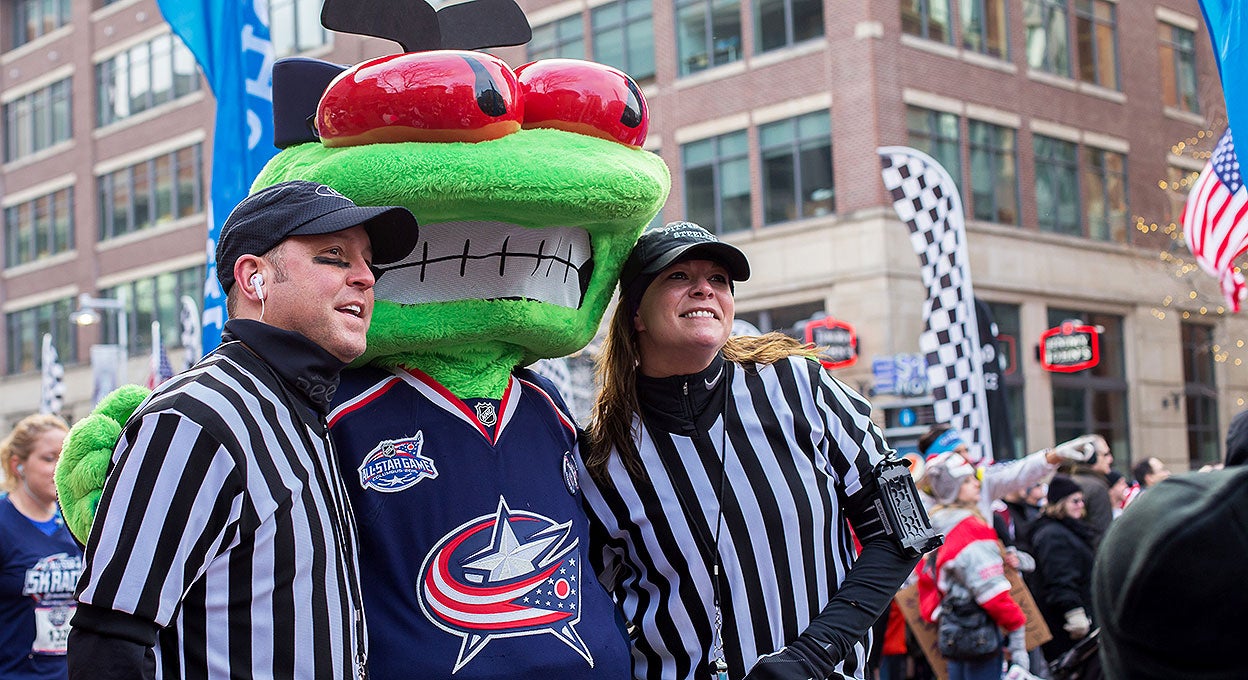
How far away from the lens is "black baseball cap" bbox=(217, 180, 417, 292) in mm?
2701

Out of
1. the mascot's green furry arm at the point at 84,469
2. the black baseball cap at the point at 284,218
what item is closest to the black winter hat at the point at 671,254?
the black baseball cap at the point at 284,218

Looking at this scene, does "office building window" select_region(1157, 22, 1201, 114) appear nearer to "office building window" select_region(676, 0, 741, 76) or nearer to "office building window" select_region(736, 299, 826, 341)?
"office building window" select_region(676, 0, 741, 76)

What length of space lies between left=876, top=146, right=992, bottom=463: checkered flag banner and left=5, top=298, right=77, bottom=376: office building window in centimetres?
2862

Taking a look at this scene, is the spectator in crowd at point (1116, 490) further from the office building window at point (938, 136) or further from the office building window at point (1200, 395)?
the office building window at point (1200, 395)

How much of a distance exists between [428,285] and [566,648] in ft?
3.33

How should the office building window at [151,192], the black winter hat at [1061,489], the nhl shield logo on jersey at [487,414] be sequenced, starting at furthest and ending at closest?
the office building window at [151,192]
the black winter hat at [1061,489]
the nhl shield logo on jersey at [487,414]

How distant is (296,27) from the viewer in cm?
2839

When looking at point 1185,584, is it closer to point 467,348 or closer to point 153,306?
point 467,348

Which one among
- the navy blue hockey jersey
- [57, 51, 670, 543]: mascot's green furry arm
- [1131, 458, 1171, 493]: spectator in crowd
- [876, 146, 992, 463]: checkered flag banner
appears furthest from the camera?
[1131, 458, 1171, 493]: spectator in crowd

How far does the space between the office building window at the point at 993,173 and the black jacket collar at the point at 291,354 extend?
2051 cm

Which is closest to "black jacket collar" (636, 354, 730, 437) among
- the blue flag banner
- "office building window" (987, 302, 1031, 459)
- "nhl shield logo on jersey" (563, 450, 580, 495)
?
"nhl shield logo on jersey" (563, 450, 580, 495)

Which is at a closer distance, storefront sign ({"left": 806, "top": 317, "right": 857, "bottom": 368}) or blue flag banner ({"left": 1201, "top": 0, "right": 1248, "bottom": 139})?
blue flag banner ({"left": 1201, "top": 0, "right": 1248, "bottom": 139})

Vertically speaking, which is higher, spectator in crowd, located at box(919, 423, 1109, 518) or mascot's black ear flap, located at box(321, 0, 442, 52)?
mascot's black ear flap, located at box(321, 0, 442, 52)

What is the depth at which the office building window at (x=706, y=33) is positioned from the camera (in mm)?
22250
